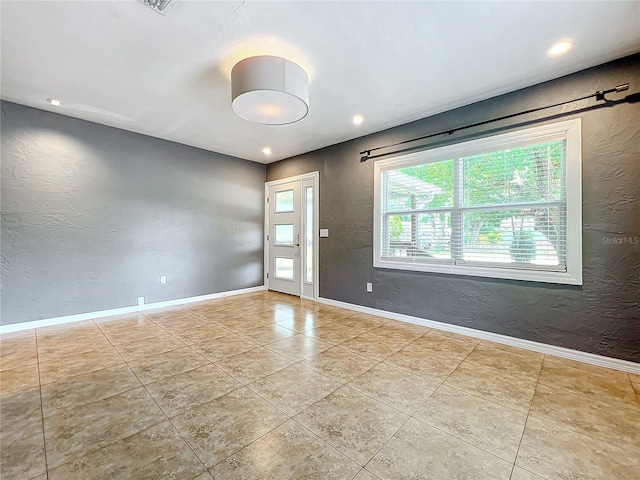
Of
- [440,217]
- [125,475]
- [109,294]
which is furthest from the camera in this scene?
[109,294]

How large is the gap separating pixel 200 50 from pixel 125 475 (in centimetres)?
291

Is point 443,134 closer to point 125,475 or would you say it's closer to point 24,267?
point 125,475

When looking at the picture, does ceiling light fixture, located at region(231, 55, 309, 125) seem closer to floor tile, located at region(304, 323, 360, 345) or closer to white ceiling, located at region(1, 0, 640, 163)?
white ceiling, located at region(1, 0, 640, 163)

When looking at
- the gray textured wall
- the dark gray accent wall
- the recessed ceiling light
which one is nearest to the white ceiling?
the recessed ceiling light

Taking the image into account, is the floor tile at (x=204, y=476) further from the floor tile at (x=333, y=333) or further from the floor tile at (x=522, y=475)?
the floor tile at (x=333, y=333)

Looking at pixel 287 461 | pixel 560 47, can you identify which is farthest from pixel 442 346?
pixel 560 47

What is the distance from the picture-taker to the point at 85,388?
6.81ft

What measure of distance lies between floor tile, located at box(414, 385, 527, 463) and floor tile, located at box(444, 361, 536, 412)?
9 cm

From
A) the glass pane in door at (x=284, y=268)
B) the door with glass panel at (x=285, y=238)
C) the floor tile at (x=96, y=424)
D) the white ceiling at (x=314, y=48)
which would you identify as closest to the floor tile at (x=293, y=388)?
the floor tile at (x=96, y=424)

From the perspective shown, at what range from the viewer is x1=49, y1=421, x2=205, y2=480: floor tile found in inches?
51.9

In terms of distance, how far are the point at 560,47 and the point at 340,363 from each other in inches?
129

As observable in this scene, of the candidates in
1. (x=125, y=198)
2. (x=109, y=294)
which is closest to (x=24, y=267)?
(x=109, y=294)

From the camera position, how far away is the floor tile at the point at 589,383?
199 cm

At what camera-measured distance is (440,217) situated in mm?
3469
